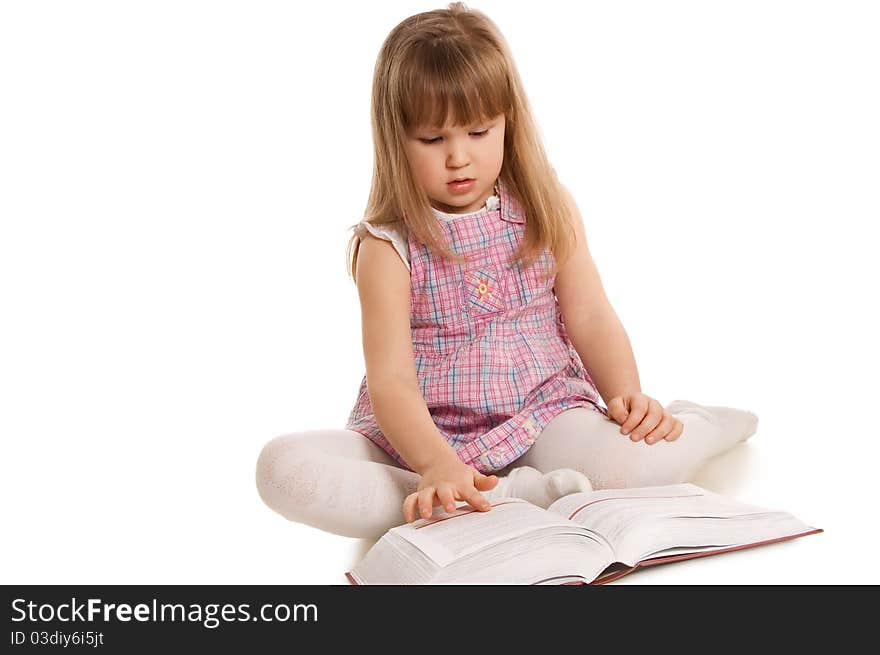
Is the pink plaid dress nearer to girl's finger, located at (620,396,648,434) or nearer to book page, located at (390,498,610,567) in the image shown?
girl's finger, located at (620,396,648,434)

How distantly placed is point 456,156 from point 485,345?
27 centimetres

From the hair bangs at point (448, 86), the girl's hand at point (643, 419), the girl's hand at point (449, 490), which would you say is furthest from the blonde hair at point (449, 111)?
the girl's hand at point (449, 490)

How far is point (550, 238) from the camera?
5.08 feet

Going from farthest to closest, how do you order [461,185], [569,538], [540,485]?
[461,185], [540,485], [569,538]

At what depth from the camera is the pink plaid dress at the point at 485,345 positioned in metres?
1.50

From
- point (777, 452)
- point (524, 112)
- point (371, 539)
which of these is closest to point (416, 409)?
point (371, 539)

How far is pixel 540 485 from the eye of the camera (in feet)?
4.45

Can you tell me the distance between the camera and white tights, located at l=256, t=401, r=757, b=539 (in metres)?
1.32

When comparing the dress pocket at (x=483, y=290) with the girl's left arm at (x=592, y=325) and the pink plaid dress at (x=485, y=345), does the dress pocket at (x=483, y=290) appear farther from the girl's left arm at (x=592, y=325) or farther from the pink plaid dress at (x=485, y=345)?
the girl's left arm at (x=592, y=325)

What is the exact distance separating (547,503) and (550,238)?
39 cm

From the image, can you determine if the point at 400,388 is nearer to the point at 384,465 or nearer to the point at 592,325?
the point at 384,465

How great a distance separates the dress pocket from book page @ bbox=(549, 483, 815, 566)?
1.19 feet

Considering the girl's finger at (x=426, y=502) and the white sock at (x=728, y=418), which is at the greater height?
the girl's finger at (x=426, y=502)

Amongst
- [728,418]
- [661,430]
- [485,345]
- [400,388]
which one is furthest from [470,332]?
[728,418]
